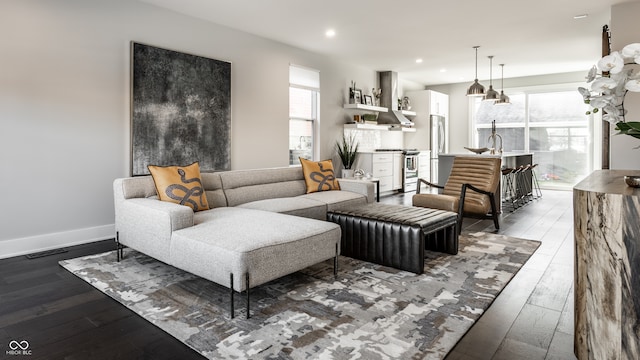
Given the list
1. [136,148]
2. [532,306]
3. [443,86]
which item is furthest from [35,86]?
[443,86]

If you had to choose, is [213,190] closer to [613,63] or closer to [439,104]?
[613,63]

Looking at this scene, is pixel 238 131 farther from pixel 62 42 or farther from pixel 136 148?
pixel 62 42

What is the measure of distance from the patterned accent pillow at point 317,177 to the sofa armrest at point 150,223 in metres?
1.98

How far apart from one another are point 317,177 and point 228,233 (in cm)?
233

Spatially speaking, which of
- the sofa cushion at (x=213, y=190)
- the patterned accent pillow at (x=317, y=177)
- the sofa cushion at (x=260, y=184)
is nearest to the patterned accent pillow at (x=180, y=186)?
the sofa cushion at (x=213, y=190)

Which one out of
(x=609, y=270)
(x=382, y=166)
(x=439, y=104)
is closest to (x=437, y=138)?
(x=439, y=104)

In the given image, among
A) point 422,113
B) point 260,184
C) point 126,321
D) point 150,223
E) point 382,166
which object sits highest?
point 422,113

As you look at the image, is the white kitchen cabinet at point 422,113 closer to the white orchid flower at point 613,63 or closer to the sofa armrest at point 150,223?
the sofa armrest at point 150,223

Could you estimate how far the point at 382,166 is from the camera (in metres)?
7.66

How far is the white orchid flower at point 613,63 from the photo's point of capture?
1507 millimetres

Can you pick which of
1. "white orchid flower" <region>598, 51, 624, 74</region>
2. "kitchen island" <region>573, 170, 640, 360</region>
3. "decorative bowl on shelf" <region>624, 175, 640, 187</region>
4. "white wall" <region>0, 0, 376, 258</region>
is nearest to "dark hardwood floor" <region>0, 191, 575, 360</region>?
"kitchen island" <region>573, 170, 640, 360</region>

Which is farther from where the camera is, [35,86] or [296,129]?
[296,129]

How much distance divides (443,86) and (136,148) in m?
8.37

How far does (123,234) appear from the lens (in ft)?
10.8
